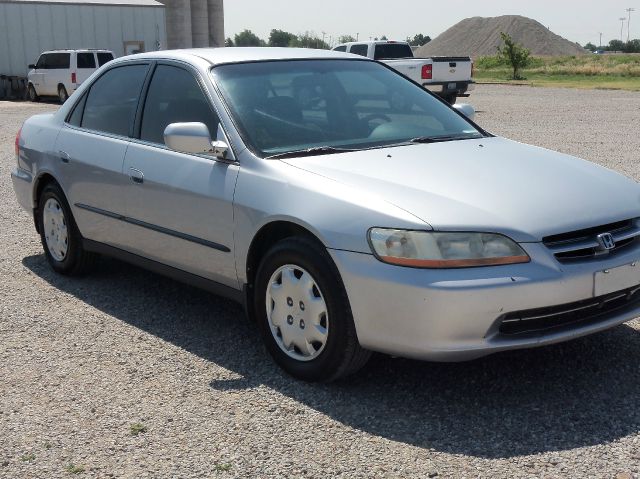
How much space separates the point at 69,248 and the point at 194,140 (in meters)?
2.12

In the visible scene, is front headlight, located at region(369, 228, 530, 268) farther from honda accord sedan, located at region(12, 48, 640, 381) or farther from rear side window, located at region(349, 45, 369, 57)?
rear side window, located at region(349, 45, 369, 57)


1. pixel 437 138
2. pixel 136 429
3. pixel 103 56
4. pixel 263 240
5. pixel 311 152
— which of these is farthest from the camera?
pixel 103 56

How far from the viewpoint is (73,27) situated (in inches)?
1441

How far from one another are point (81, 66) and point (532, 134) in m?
17.9

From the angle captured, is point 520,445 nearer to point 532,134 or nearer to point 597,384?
point 597,384

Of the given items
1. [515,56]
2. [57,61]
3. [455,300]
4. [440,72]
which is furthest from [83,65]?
[515,56]

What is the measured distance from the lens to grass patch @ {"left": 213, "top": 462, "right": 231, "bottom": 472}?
3.50 m

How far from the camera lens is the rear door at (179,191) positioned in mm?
4766

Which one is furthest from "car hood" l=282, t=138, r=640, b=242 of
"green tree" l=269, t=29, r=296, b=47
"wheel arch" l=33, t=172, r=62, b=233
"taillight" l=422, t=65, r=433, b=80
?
"green tree" l=269, t=29, r=296, b=47

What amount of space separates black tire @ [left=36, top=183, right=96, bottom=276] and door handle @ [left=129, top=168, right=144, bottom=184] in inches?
41.9

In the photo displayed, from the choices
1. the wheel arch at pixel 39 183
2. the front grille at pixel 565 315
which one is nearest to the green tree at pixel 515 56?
the wheel arch at pixel 39 183

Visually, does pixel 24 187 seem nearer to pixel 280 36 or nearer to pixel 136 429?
pixel 136 429

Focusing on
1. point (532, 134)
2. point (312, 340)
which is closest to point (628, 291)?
point (312, 340)

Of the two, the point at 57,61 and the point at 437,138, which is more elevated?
the point at 57,61
